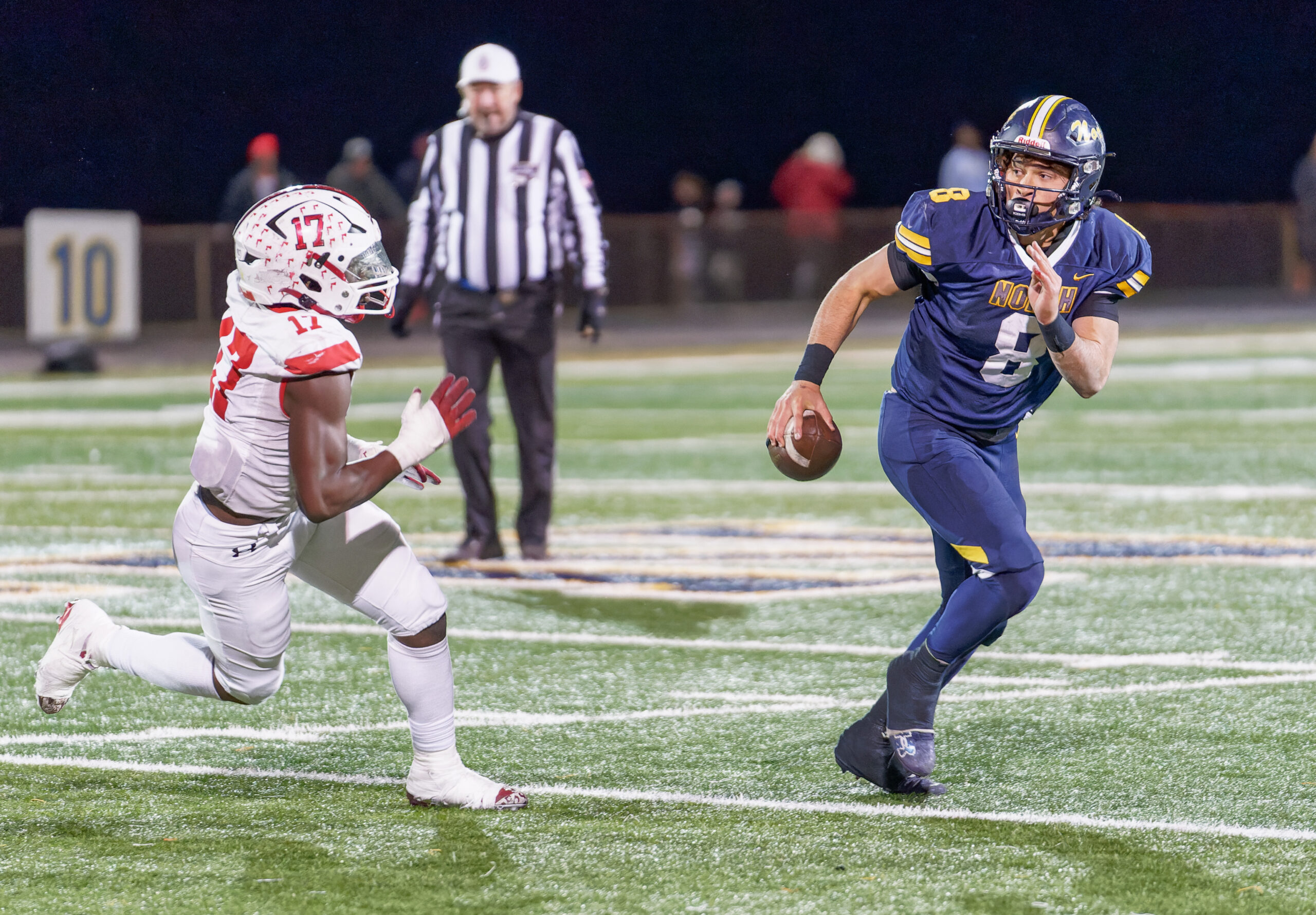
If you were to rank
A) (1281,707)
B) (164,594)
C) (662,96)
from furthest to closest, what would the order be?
(662,96) < (164,594) < (1281,707)

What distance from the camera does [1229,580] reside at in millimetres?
7660

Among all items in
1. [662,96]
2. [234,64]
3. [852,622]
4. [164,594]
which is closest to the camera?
[852,622]

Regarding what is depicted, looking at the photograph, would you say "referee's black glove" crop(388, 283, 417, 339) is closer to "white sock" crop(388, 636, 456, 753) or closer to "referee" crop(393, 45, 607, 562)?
"referee" crop(393, 45, 607, 562)

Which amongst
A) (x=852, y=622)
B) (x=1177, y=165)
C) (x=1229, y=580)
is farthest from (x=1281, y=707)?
(x=1177, y=165)

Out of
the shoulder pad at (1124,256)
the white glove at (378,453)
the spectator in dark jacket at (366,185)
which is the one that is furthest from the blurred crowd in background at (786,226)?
the white glove at (378,453)

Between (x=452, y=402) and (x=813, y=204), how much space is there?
22.3 m

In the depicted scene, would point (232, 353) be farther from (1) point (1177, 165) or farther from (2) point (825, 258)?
(1) point (1177, 165)

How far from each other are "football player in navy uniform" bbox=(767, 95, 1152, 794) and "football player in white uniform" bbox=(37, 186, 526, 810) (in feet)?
3.12

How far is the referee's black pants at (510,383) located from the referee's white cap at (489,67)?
846 millimetres

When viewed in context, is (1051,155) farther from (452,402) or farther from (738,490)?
(738,490)

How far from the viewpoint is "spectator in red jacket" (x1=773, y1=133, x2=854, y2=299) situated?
2597 cm

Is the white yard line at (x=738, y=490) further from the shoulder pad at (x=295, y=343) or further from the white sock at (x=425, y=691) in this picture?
the shoulder pad at (x=295, y=343)

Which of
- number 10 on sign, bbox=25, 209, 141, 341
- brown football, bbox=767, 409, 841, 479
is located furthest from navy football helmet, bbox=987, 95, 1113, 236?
number 10 on sign, bbox=25, 209, 141, 341

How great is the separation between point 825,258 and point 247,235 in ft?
74.9
